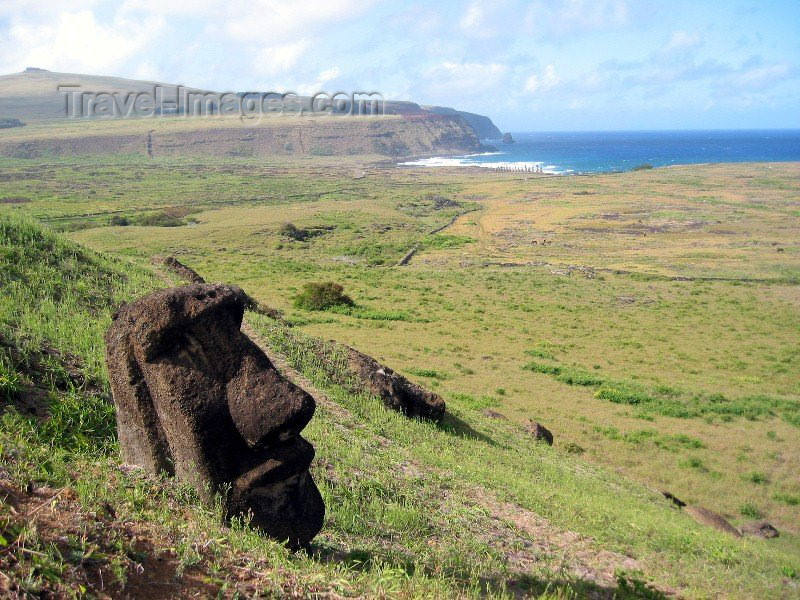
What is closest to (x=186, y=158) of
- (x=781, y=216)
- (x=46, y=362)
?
(x=781, y=216)

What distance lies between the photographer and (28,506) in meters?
4.54

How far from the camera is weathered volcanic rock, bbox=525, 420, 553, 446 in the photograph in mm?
15758

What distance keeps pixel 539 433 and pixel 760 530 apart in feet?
16.8

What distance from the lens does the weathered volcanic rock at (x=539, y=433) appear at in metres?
15.8

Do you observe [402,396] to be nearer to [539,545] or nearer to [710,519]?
[539,545]

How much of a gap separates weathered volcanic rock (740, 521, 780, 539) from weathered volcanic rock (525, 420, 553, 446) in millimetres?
4555

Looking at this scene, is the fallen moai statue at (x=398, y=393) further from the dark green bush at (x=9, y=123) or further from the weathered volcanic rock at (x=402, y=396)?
the dark green bush at (x=9, y=123)

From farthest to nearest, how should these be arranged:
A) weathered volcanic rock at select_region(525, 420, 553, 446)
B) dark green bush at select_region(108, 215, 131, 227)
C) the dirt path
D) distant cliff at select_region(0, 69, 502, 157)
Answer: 1. distant cliff at select_region(0, 69, 502, 157)
2. dark green bush at select_region(108, 215, 131, 227)
3. weathered volcanic rock at select_region(525, 420, 553, 446)
4. the dirt path

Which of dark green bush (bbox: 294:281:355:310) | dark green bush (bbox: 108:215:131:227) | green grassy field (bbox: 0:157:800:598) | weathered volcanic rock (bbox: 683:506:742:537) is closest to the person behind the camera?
green grassy field (bbox: 0:157:800:598)

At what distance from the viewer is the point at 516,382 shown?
855 inches

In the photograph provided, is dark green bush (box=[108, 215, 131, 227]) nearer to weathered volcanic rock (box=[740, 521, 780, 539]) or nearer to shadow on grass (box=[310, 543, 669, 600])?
weathered volcanic rock (box=[740, 521, 780, 539])

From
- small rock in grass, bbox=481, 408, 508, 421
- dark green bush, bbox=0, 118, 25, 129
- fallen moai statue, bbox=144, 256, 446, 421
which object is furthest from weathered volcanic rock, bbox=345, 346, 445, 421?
dark green bush, bbox=0, 118, 25, 129

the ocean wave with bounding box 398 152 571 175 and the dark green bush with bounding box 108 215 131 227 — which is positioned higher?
the ocean wave with bounding box 398 152 571 175

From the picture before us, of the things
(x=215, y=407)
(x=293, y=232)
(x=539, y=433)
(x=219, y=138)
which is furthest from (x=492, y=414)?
(x=219, y=138)
